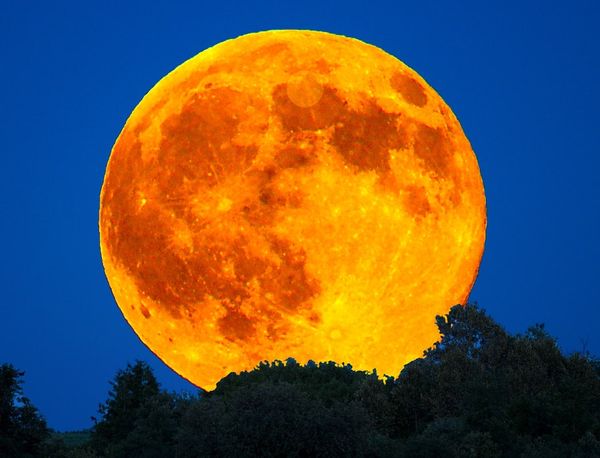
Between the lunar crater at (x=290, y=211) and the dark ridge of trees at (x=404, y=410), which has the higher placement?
the lunar crater at (x=290, y=211)

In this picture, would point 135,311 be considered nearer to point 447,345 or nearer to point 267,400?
point 267,400

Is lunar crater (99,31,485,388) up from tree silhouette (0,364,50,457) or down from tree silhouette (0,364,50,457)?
up

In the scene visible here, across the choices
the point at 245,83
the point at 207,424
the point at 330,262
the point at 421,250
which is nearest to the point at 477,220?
the point at 421,250

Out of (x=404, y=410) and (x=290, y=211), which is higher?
(x=290, y=211)

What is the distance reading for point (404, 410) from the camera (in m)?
41.2

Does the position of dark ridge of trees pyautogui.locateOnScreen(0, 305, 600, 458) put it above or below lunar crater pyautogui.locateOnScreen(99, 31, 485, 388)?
below

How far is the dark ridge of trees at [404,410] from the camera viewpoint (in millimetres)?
34750

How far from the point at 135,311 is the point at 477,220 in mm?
16091

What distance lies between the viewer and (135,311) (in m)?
42.2

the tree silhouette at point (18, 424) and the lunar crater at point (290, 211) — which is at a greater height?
the lunar crater at point (290, 211)

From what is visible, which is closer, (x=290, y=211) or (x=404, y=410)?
(x=290, y=211)

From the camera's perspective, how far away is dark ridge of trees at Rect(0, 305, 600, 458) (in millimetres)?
34750

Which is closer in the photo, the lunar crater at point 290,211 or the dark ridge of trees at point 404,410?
the dark ridge of trees at point 404,410

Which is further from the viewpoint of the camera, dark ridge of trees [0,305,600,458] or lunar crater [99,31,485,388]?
lunar crater [99,31,485,388]
